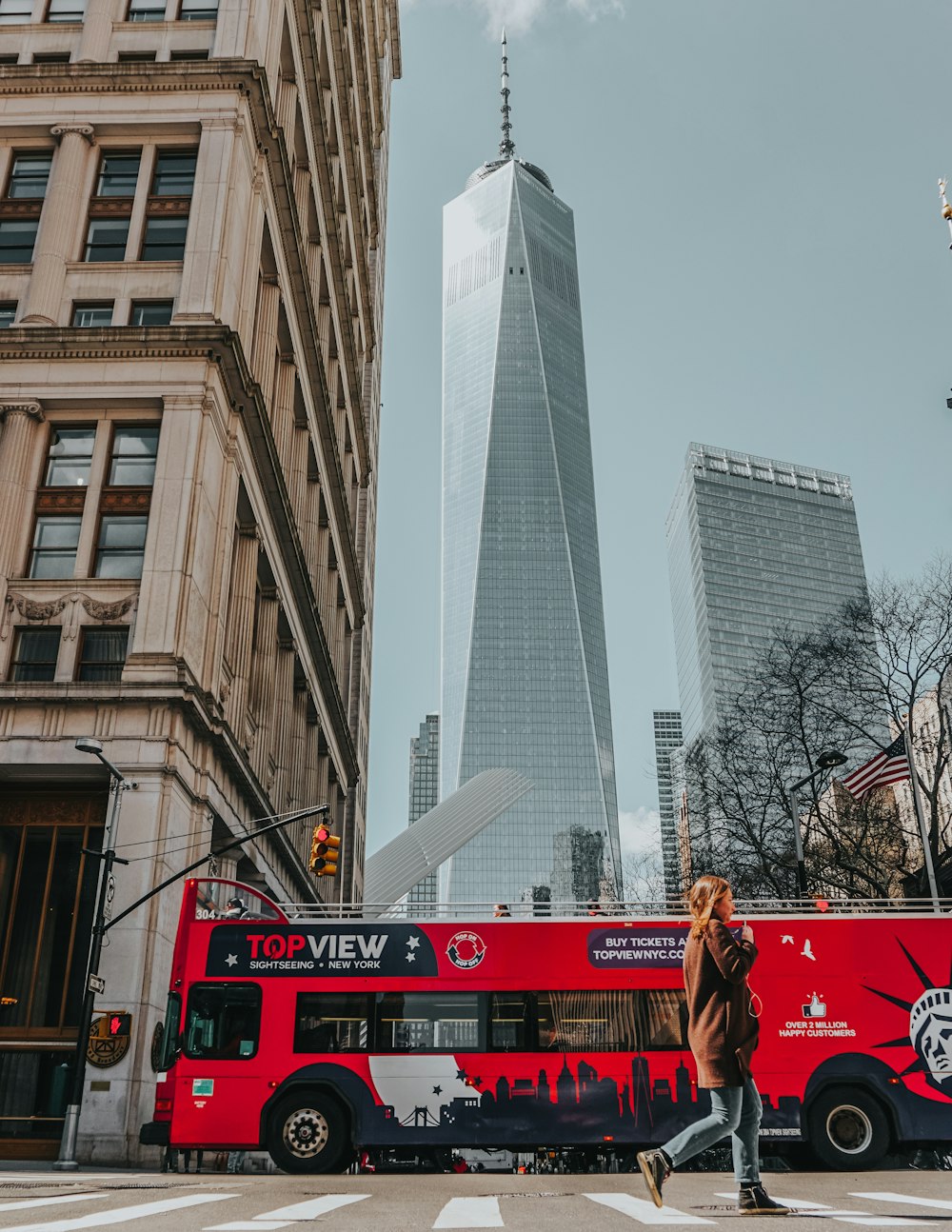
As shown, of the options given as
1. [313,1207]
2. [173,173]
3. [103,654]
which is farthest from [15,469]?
[313,1207]

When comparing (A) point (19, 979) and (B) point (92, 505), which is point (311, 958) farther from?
(B) point (92, 505)

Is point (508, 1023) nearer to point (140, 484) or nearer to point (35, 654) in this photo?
point (35, 654)

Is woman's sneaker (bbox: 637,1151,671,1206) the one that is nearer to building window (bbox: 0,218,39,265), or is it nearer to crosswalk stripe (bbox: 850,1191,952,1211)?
crosswalk stripe (bbox: 850,1191,952,1211)

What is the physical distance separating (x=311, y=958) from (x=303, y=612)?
25.6 meters

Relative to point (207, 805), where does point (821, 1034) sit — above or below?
below

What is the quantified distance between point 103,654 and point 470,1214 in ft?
69.4

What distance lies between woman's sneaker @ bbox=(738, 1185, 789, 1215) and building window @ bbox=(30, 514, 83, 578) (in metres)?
24.4

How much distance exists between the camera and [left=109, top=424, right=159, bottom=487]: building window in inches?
1161

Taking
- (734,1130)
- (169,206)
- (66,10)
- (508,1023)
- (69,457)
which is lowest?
(734,1130)

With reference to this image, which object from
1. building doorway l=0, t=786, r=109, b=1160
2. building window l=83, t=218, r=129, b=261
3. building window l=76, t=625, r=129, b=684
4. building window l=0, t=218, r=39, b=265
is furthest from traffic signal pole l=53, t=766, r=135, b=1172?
building window l=0, t=218, r=39, b=265

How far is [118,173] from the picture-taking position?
34.2 m

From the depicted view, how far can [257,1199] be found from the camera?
10992mm

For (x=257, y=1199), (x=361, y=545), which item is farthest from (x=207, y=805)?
(x=361, y=545)

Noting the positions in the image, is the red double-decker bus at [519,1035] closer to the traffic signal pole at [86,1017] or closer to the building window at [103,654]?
the traffic signal pole at [86,1017]
